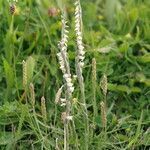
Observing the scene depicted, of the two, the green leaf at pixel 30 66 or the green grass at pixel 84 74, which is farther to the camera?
the green leaf at pixel 30 66

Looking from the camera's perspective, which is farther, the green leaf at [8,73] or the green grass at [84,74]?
Answer: the green leaf at [8,73]

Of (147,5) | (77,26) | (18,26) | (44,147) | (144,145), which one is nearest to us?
(77,26)

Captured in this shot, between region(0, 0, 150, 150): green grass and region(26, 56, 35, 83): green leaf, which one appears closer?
region(0, 0, 150, 150): green grass

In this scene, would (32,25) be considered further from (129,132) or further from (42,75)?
(129,132)

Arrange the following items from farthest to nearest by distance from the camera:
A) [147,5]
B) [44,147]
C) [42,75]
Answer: [147,5] → [42,75] → [44,147]

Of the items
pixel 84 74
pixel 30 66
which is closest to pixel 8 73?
pixel 30 66

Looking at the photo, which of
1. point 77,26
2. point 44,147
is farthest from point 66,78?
point 44,147

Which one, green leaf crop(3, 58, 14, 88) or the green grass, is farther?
green leaf crop(3, 58, 14, 88)

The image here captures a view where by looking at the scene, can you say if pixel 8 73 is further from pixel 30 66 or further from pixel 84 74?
pixel 84 74
